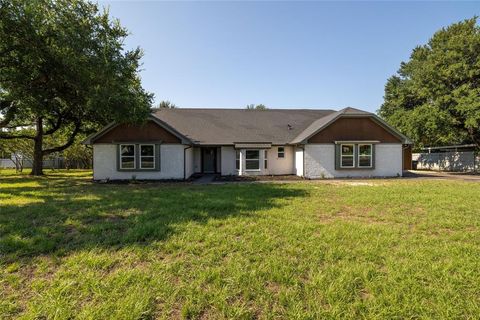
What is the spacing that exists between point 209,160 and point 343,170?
10.5m

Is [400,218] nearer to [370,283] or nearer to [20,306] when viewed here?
[370,283]

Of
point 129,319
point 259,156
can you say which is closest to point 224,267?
point 129,319

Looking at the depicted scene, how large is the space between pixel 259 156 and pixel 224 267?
1592cm

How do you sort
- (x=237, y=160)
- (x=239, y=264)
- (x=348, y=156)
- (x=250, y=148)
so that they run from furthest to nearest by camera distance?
(x=237, y=160) → (x=250, y=148) → (x=348, y=156) → (x=239, y=264)

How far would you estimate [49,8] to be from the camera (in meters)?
11.4

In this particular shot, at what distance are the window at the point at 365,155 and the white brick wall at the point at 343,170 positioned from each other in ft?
1.56

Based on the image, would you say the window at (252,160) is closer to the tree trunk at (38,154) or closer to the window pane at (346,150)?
the window pane at (346,150)

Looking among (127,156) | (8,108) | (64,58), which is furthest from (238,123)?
(8,108)

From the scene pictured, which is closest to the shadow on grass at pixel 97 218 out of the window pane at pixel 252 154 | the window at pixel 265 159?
the window pane at pixel 252 154

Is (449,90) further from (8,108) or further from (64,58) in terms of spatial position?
(8,108)

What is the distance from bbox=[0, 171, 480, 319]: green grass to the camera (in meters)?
3.00

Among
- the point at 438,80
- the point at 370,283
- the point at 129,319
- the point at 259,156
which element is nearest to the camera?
the point at 129,319

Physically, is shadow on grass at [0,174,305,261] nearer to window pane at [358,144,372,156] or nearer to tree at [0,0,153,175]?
tree at [0,0,153,175]

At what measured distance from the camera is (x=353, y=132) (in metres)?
18.4
